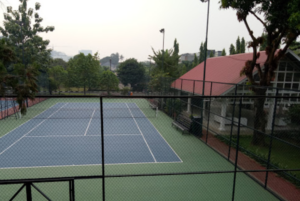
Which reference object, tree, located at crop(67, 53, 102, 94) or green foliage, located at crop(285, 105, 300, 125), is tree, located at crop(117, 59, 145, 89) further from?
green foliage, located at crop(285, 105, 300, 125)

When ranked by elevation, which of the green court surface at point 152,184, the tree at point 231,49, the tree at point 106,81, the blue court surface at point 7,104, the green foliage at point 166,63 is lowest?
the green court surface at point 152,184

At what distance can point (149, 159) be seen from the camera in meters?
9.77

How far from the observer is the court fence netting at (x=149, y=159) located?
6582 millimetres

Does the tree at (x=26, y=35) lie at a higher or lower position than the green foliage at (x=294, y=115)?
higher

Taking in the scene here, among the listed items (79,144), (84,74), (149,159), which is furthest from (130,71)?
(149,159)

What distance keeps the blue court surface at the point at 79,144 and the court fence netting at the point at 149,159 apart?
0.14ft

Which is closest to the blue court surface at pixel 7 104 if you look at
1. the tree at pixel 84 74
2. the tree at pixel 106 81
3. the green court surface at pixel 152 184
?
the green court surface at pixel 152 184

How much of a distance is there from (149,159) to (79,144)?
Answer: 4.14 metres

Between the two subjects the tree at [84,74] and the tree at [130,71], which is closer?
the tree at [84,74]

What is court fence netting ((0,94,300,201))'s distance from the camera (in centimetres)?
658

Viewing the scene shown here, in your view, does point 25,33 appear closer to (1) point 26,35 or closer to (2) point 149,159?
(1) point 26,35

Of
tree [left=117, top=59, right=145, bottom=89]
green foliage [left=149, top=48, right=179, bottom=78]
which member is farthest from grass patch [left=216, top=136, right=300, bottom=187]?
tree [left=117, top=59, right=145, bottom=89]

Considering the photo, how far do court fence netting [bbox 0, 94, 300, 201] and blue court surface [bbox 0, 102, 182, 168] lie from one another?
0.04 metres

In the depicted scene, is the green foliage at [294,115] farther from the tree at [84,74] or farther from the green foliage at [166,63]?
the tree at [84,74]
